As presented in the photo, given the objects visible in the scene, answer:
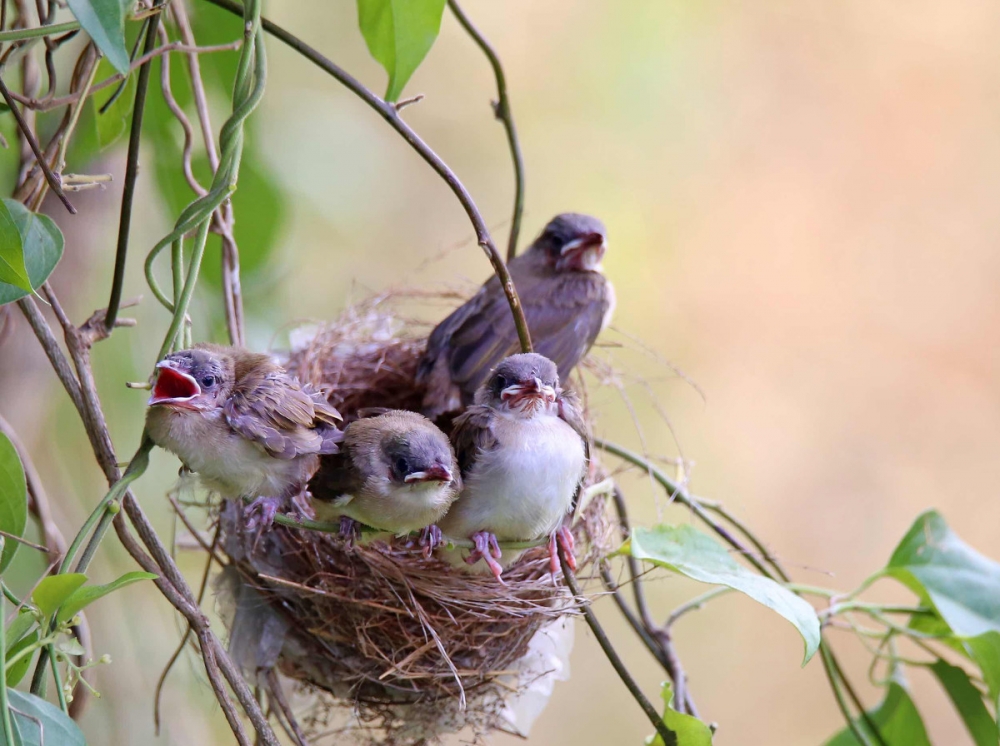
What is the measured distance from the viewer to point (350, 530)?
1.42 m

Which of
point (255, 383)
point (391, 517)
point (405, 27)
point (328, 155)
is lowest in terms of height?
point (391, 517)

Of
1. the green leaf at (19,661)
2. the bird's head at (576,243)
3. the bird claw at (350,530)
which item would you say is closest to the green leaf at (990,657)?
the bird claw at (350,530)

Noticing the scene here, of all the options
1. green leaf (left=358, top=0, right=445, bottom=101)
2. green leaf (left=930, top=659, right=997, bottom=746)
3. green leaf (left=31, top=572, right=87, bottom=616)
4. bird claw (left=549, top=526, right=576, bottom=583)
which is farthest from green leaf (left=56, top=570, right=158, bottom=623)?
green leaf (left=930, top=659, right=997, bottom=746)

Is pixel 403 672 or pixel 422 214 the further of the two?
pixel 422 214

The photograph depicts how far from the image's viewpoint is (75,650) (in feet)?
3.59

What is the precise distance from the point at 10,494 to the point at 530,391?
80 centimetres

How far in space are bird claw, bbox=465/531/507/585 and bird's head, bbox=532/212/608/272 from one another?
1.13m

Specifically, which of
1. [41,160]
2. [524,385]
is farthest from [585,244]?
[41,160]

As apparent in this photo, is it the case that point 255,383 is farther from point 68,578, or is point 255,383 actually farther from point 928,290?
point 928,290

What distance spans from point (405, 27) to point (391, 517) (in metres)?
0.78

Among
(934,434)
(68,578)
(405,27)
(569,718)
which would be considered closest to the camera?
(68,578)

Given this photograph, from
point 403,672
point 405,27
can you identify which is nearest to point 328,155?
point 405,27

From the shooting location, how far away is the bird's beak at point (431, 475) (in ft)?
4.44

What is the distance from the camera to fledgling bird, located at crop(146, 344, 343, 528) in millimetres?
1180
